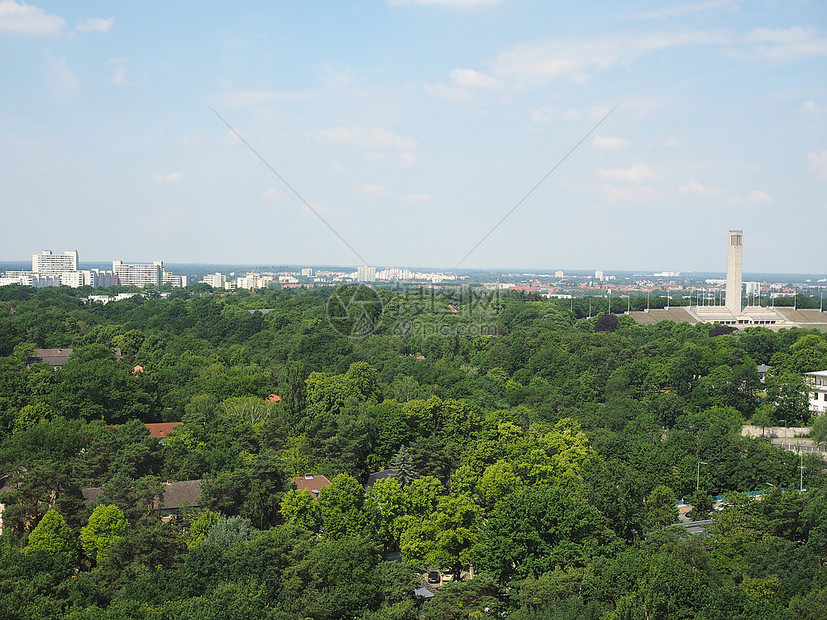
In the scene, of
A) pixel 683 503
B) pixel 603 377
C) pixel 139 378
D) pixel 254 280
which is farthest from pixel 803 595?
pixel 254 280

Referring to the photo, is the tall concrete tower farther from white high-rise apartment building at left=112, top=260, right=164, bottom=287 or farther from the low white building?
white high-rise apartment building at left=112, top=260, right=164, bottom=287

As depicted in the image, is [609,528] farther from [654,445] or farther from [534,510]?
[654,445]

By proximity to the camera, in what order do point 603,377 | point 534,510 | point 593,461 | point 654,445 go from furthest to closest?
point 603,377
point 654,445
point 593,461
point 534,510

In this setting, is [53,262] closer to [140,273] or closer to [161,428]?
[140,273]

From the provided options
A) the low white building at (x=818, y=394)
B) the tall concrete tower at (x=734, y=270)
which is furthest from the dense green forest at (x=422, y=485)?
the tall concrete tower at (x=734, y=270)

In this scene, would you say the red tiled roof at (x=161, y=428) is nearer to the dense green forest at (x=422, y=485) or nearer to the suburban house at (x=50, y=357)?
the dense green forest at (x=422, y=485)
